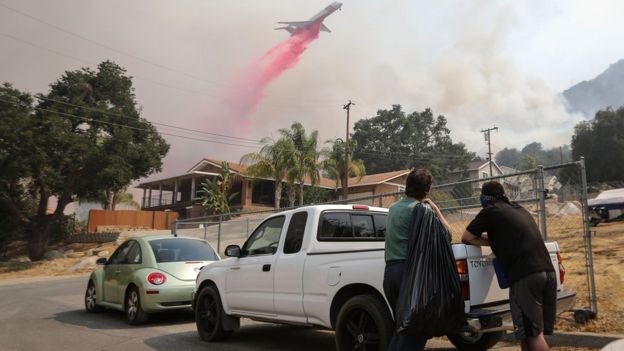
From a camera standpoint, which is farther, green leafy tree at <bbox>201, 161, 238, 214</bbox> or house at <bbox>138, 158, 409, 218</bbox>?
house at <bbox>138, 158, 409, 218</bbox>

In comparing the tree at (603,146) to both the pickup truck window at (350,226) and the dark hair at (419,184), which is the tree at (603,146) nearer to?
the pickup truck window at (350,226)

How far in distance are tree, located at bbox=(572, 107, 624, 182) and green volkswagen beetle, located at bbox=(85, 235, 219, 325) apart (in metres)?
53.2

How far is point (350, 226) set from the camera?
244 inches

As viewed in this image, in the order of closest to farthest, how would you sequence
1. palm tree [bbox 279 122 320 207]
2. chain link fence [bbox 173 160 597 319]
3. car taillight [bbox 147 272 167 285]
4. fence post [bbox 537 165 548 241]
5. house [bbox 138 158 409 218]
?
chain link fence [bbox 173 160 597 319]
fence post [bbox 537 165 548 241]
car taillight [bbox 147 272 167 285]
palm tree [bbox 279 122 320 207]
house [bbox 138 158 409 218]

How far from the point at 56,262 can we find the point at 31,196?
9.23 m

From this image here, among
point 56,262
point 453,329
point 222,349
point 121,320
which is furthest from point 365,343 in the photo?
point 56,262

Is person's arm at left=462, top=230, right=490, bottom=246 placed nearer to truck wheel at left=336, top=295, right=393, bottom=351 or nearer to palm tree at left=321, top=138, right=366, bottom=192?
truck wheel at left=336, top=295, right=393, bottom=351

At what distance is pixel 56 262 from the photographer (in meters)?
30.1

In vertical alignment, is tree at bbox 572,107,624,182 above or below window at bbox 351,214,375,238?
above

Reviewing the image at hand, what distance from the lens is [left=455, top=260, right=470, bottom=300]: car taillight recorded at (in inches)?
169

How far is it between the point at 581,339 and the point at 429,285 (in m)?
3.36

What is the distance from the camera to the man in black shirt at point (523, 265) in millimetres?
4129

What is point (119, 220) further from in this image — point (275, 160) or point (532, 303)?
point (532, 303)

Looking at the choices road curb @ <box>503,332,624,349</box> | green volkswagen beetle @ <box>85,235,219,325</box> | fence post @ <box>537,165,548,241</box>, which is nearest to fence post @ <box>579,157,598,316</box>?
fence post @ <box>537,165,548,241</box>
